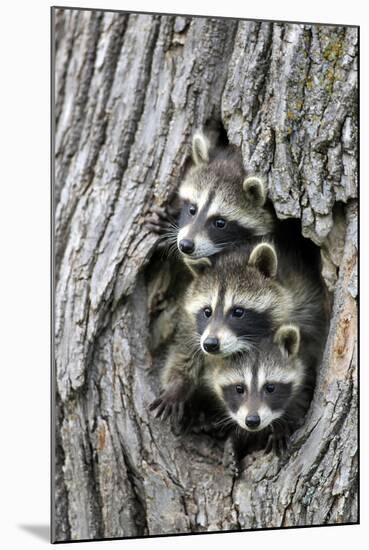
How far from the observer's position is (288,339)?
5.16 metres

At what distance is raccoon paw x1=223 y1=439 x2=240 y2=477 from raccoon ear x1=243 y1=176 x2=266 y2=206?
141 cm

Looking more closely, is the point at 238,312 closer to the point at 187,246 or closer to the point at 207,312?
the point at 207,312

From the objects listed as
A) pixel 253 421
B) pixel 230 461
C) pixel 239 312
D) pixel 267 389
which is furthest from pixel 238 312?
pixel 230 461

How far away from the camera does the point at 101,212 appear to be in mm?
5094

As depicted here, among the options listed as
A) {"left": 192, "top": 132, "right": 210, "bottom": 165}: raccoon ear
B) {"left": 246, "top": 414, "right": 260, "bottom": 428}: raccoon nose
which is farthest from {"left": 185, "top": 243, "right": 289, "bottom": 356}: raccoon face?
{"left": 192, "top": 132, "right": 210, "bottom": 165}: raccoon ear

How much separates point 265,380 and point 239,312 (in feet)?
1.37

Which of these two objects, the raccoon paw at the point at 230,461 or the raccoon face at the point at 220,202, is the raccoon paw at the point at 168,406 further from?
the raccoon face at the point at 220,202

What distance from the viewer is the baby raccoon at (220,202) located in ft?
16.4

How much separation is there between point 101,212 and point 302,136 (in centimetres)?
124

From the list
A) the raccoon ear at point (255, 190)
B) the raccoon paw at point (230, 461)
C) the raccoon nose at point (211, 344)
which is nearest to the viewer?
the raccoon nose at point (211, 344)

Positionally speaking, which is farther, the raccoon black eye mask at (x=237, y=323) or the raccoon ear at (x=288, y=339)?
the raccoon ear at (x=288, y=339)

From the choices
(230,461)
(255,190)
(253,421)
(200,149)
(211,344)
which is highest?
(200,149)

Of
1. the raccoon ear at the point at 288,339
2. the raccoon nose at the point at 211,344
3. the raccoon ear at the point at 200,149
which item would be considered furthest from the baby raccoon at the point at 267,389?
the raccoon ear at the point at 200,149

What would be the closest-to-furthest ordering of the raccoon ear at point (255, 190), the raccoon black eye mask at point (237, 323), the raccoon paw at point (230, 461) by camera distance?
the raccoon black eye mask at point (237, 323)
the raccoon ear at point (255, 190)
the raccoon paw at point (230, 461)
